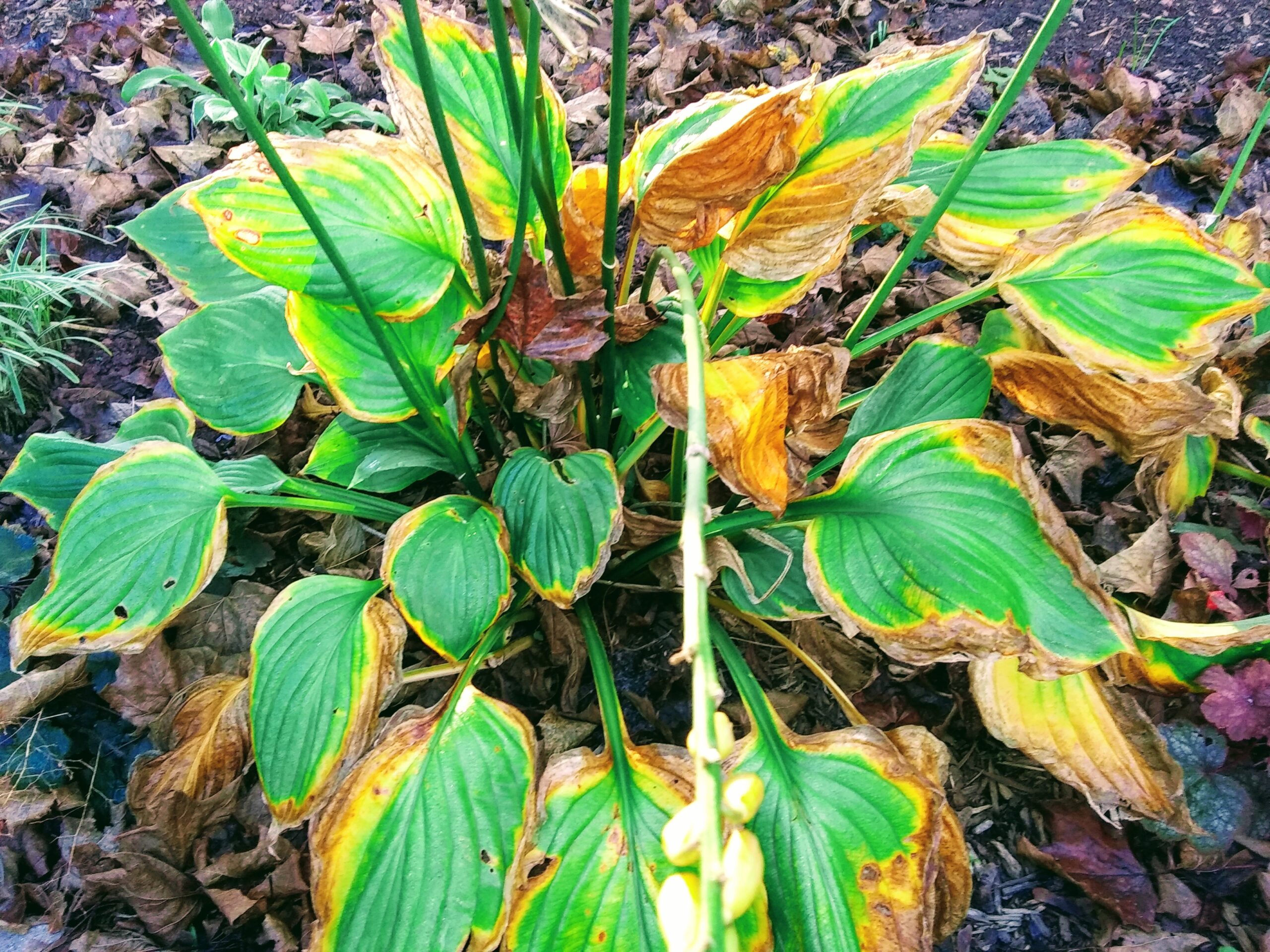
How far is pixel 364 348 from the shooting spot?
50.5 inches

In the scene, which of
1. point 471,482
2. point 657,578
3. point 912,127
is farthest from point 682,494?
point 912,127

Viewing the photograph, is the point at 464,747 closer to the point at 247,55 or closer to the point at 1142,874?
the point at 1142,874

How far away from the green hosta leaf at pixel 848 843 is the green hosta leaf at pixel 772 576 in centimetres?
20

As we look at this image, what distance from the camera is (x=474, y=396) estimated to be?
1368 mm

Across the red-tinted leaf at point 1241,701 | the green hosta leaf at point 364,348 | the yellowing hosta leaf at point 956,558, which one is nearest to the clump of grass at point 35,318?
the green hosta leaf at point 364,348

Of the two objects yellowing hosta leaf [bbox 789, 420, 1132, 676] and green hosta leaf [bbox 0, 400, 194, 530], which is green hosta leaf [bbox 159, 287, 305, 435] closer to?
green hosta leaf [bbox 0, 400, 194, 530]

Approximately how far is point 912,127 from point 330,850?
1.13 meters

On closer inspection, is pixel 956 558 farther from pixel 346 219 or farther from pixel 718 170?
pixel 346 219

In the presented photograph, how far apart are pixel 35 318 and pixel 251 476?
0.95m

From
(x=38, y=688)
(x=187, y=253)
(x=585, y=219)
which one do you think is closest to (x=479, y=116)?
(x=585, y=219)

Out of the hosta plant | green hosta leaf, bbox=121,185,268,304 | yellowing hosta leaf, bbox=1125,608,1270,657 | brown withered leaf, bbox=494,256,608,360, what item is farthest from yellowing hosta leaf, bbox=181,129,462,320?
yellowing hosta leaf, bbox=1125,608,1270,657

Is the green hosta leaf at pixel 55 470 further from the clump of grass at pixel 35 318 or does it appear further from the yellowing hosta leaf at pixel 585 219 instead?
the yellowing hosta leaf at pixel 585 219

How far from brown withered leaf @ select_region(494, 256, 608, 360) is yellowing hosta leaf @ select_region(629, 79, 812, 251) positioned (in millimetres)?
144

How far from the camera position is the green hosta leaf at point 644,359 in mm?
1271
